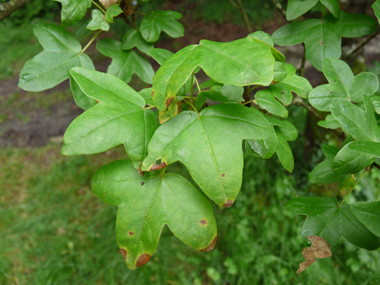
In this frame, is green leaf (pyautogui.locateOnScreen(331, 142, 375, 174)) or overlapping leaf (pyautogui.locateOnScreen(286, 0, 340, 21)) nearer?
green leaf (pyautogui.locateOnScreen(331, 142, 375, 174))

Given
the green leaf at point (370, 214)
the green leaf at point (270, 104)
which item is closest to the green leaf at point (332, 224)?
the green leaf at point (370, 214)

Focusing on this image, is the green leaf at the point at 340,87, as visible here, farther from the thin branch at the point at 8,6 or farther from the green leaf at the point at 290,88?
the thin branch at the point at 8,6

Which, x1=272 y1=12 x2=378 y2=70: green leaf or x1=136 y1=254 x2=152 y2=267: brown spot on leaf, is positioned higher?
x1=272 y1=12 x2=378 y2=70: green leaf

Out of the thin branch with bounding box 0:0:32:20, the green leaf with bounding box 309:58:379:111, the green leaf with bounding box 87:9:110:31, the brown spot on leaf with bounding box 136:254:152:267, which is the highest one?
the thin branch with bounding box 0:0:32:20

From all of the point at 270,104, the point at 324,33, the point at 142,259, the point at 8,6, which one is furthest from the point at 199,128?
the point at 8,6

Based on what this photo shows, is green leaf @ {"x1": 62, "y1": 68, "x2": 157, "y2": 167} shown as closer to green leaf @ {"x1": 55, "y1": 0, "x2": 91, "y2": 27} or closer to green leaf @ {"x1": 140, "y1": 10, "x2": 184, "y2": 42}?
green leaf @ {"x1": 55, "y1": 0, "x2": 91, "y2": 27}

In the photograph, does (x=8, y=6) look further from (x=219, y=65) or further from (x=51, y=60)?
(x=219, y=65)

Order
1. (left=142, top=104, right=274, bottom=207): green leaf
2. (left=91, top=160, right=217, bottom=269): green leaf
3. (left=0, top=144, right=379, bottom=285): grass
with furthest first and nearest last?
(left=0, top=144, right=379, bottom=285): grass < (left=91, top=160, right=217, bottom=269): green leaf < (left=142, top=104, right=274, bottom=207): green leaf

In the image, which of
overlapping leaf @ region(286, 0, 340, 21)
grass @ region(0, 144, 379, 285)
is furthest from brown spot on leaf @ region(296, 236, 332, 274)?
grass @ region(0, 144, 379, 285)

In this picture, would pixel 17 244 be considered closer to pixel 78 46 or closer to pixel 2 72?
pixel 78 46
